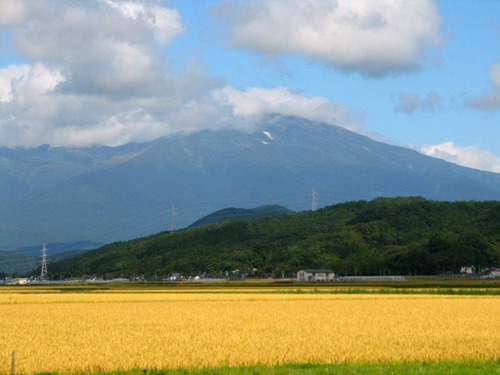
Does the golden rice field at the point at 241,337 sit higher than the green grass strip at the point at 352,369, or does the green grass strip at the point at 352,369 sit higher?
the golden rice field at the point at 241,337

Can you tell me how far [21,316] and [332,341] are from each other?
1147 inches

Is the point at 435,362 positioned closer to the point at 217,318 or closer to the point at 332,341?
the point at 332,341

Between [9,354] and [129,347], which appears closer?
[9,354]

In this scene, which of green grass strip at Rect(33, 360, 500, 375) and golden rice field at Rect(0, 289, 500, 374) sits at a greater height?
golden rice field at Rect(0, 289, 500, 374)

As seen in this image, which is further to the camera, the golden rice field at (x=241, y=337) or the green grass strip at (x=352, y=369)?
the golden rice field at (x=241, y=337)

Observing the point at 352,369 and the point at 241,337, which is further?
the point at 241,337

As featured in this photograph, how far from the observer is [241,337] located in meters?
38.1

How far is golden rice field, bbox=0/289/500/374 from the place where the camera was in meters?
30.8

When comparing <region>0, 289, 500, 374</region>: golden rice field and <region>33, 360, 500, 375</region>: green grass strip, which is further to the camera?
<region>0, 289, 500, 374</region>: golden rice field

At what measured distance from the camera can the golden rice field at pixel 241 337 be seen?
30781 millimetres

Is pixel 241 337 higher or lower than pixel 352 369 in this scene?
higher

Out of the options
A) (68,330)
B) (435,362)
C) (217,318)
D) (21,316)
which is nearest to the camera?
(435,362)

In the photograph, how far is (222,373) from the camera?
90.6 feet

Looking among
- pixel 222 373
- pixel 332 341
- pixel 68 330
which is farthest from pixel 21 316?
pixel 222 373
